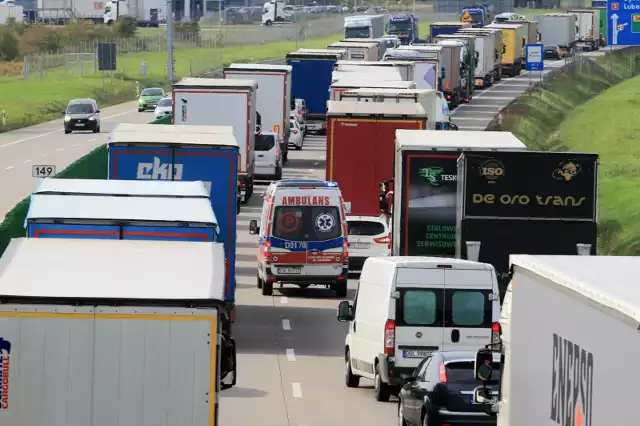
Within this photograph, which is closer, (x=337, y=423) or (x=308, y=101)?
(x=337, y=423)

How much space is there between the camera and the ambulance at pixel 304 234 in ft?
100

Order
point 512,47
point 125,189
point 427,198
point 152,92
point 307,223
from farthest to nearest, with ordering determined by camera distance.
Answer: point 512,47
point 152,92
point 307,223
point 427,198
point 125,189

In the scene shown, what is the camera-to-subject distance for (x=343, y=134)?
37.0 metres

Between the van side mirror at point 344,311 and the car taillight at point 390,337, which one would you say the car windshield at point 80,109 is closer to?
the van side mirror at point 344,311

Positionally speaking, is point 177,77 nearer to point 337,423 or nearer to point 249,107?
point 249,107

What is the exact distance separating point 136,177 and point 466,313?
26.5 ft

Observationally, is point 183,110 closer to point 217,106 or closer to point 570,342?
point 217,106

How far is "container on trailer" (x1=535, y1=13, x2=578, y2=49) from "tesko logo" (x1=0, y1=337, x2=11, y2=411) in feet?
378

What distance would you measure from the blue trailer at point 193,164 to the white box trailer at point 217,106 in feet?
46.9

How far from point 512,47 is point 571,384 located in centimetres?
10104

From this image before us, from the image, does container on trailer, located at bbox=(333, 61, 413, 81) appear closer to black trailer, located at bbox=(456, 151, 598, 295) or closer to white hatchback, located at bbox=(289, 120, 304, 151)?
white hatchback, located at bbox=(289, 120, 304, 151)

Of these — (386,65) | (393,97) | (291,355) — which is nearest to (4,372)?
(291,355)

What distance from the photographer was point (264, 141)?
162 feet

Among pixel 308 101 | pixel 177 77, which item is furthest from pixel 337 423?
pixel 177 77
